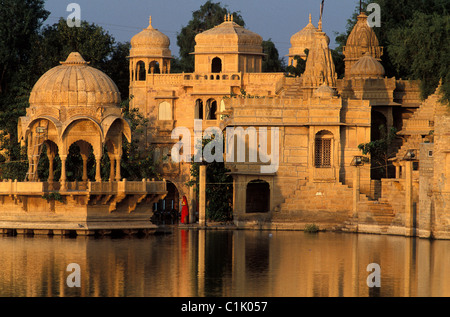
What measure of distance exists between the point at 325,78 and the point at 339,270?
1538cm

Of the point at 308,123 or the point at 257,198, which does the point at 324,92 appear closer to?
the point at 308,123

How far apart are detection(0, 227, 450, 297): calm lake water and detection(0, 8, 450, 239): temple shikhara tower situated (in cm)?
135

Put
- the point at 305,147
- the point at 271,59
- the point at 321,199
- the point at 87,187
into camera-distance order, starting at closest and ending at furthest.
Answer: the point at 87,187 → the point at 321,199 → the point at 305,147 → the point at 271,59

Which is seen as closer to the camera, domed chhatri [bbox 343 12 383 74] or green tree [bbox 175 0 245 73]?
domed chhatri [bbox 343 12 383 74]

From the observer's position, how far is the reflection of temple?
4716 cm

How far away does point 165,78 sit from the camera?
60.6 metres

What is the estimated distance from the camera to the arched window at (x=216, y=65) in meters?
63.3

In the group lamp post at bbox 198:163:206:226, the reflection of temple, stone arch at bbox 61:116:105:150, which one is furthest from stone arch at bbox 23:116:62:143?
the reflection of temple

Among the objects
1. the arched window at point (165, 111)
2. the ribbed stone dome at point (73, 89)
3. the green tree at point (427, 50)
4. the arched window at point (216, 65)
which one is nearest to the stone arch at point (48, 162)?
the ribbed stone dome at point (73, 89)

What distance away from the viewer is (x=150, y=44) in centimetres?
6231

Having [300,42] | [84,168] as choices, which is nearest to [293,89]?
[84,168]

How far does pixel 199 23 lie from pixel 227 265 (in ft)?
146

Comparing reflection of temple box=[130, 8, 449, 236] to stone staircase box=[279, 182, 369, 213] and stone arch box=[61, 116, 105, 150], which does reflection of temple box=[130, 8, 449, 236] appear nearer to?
stone staircase box=[279, 182, 369, 213]

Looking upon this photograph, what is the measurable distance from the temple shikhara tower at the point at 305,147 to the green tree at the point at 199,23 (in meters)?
21.8
